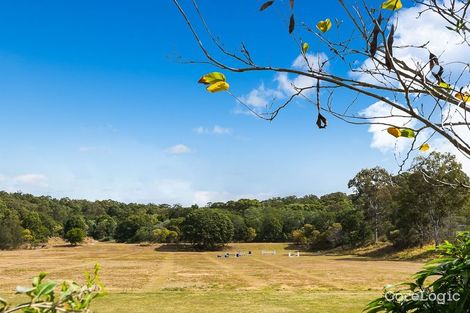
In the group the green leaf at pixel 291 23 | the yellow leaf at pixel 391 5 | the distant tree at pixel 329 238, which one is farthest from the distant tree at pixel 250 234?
the green leaf at pixel 291 23

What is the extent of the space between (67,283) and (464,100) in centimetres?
104

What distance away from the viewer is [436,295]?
5.49 feet

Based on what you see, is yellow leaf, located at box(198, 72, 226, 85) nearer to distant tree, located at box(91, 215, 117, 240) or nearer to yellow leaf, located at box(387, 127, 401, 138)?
yellow leaf, located at box(387, 127, 401, 138)

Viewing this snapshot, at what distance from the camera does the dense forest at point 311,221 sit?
98.1 feet

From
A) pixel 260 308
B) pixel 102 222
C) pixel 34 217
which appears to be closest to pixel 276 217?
pixel 102 222

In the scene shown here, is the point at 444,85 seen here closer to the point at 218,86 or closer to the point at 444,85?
the point at 444,85

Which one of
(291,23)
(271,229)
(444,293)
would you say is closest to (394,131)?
(291,23)

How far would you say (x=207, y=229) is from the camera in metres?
50.2

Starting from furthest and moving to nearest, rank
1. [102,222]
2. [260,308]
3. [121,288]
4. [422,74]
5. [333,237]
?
[102,222], [333,237], [121,288], [260,308], [422,74]

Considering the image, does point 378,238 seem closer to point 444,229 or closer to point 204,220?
point 444,229

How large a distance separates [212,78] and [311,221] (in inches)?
2153

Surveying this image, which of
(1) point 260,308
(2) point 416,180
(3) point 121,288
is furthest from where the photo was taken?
(2) point 416,180

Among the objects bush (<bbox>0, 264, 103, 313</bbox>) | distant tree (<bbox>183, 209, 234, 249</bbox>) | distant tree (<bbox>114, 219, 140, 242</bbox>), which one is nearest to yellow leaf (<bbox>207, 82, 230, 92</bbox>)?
bush (<bbox>0, 264, 103, 313</bbox>)

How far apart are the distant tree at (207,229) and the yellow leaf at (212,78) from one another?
49.8 meters
